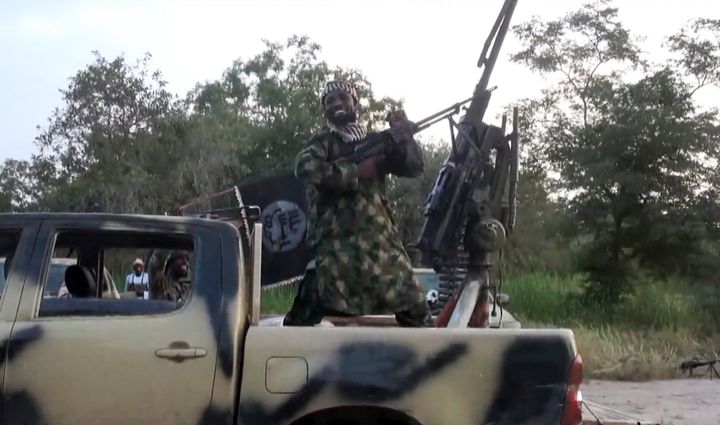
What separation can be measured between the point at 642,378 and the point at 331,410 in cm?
799

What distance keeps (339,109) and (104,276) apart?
1363 mm

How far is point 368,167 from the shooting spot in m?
4.75

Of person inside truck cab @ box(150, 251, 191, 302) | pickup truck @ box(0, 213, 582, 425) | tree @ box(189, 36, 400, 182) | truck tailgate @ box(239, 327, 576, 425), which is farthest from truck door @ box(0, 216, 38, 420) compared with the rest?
tree @ box(189, 36, 400, 182)

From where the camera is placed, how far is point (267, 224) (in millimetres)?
6188

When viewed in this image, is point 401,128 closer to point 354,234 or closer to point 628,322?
point 354,234

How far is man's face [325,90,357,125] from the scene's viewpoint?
4848mm

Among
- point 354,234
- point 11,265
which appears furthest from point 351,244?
point 11,265

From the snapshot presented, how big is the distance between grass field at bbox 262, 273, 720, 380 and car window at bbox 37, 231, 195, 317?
6.05 m

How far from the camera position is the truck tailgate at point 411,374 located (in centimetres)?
368

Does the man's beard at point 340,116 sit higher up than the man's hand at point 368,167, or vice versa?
the man's beard at point 340,116

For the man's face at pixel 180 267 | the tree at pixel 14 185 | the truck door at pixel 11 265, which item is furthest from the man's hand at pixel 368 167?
the tree at pixel 14 185

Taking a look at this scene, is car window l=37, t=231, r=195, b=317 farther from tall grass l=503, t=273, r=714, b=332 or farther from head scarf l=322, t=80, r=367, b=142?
tall grass l=503, t=273, r=714, b=332

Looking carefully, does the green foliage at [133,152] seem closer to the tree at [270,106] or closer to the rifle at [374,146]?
the tree at [270,106]

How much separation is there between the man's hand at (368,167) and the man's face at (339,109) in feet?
0.82
